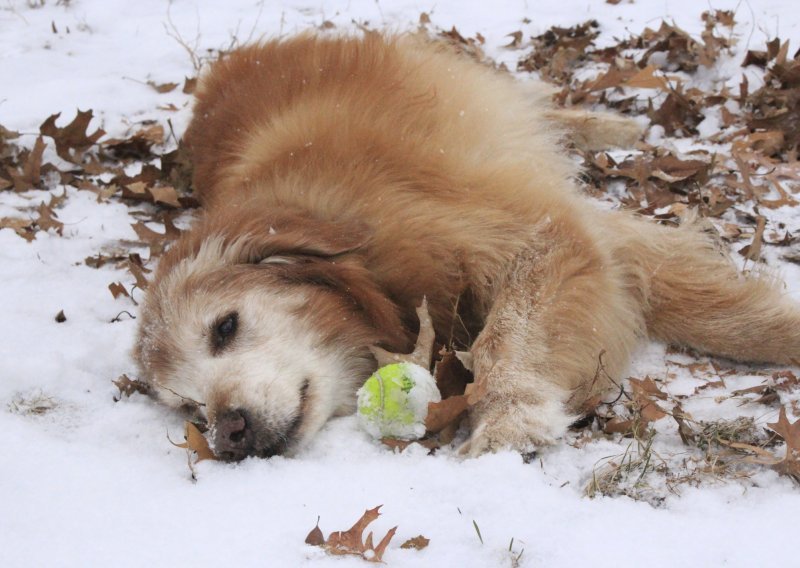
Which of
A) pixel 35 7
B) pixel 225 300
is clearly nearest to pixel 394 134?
pixel 225 300

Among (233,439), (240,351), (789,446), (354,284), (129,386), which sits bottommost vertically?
(129,386)

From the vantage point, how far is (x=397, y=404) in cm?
258

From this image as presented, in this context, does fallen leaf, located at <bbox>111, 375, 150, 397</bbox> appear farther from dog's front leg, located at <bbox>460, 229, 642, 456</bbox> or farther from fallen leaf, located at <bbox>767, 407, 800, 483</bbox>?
fallen leaf, located at <bbox>767, 407, 800, 483</bbox>

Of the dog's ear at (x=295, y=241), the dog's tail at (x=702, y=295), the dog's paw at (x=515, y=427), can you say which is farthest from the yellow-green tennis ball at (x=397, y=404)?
the dog's tail at (x=702, y=295)

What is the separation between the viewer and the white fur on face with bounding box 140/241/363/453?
2.72m

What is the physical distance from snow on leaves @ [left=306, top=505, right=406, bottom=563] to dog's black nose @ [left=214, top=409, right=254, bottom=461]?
587mm

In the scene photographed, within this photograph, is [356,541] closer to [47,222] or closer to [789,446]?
[789,446]

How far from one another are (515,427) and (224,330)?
3.77ft

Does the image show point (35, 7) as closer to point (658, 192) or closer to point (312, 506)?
point (658, 192)

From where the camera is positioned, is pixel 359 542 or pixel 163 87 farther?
pixel 163 87

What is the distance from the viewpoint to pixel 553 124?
196 inches

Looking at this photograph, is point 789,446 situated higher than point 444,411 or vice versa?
point 789,446

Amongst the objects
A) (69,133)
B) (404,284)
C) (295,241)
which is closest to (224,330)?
(295,241)

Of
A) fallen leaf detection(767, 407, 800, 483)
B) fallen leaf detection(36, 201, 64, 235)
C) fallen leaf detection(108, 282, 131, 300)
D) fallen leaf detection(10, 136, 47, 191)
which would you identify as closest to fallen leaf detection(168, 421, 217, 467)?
fallen leaf detection(108, 282, 131, 300)
